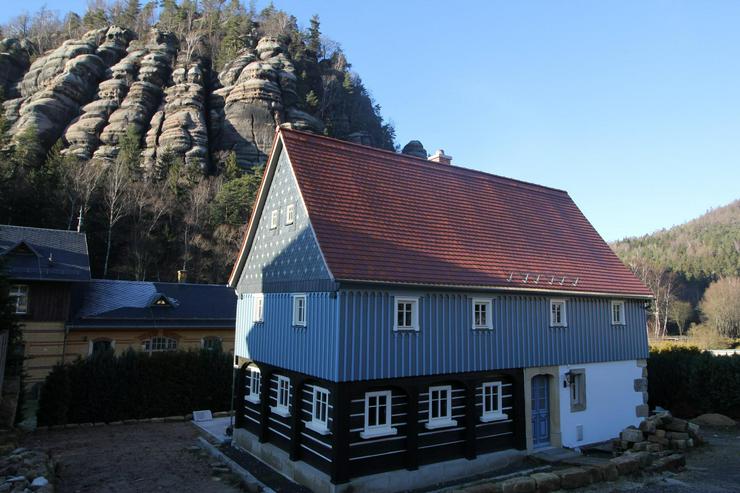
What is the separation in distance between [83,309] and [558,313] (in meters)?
23.0

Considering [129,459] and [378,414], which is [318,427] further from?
[129,459]

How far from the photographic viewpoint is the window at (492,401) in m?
13.8

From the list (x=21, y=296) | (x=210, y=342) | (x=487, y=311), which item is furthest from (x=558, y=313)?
Answer: (x=21, y=296)

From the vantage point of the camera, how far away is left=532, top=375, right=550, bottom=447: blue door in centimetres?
1509

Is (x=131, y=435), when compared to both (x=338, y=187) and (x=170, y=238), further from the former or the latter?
(x=170, y=238)

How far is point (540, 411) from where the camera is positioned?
1534cm

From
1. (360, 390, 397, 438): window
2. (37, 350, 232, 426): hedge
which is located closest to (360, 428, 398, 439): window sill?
(360, 390, 397, 438): window

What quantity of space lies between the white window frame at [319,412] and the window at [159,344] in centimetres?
1598

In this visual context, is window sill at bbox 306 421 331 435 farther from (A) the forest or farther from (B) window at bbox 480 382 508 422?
(A) the forest

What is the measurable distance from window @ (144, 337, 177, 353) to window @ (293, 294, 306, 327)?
49.6 feet

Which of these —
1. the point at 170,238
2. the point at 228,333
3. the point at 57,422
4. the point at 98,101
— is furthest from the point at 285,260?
the point at 98,101

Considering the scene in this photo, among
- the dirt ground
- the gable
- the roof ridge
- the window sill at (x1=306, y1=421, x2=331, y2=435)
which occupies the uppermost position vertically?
the roof ridge

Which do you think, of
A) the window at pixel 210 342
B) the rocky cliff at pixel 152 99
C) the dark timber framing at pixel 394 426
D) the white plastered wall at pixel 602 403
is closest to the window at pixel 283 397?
the dark timber framing at pixel 394 426

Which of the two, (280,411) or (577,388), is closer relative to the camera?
(280,411)
